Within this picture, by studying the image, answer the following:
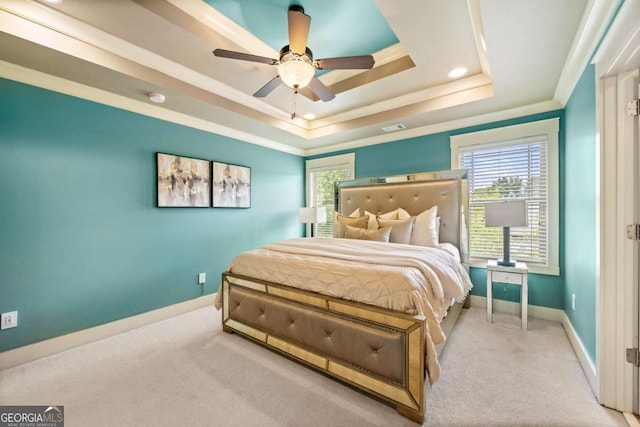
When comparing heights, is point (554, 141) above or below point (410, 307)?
above

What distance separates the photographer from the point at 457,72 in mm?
2785

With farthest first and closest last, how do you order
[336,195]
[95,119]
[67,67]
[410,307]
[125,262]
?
[336,195] → [125,262] → [95,119] → [67,67] → [410,307]

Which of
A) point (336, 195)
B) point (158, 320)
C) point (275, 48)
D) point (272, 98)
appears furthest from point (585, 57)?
point (158, 320)

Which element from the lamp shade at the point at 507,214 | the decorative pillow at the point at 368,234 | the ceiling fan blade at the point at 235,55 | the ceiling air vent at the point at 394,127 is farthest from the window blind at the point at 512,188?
the ceiling fan blade at the point at 235,55

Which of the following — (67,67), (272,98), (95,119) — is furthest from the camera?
(272,98)

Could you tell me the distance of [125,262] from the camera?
2.78 m

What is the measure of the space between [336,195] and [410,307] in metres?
3.25

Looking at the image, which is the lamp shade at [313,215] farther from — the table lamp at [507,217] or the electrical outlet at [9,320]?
the electrical outlet at [9,320]

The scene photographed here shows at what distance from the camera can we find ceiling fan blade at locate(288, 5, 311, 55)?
1690 millimetres

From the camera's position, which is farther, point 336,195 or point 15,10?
point 336,195

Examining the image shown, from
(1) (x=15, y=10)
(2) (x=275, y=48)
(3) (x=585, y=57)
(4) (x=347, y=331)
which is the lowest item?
(4) (x=347, y=331)

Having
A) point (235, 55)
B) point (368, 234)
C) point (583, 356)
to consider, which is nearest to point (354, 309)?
point (368, 234)

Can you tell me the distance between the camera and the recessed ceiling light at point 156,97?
2.65m

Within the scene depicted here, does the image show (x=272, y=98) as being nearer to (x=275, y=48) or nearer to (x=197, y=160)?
(x=275, y=48)
